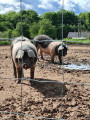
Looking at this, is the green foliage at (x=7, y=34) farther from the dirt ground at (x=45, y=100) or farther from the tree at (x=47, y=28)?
the dirt ground at (x=45, y=100)

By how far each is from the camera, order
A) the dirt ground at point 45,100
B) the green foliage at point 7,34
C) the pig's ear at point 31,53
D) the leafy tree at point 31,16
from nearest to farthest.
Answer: the dirt ground at point 45,100, the pig's ear at point 31,53, the leafy tree at point 31,16, the green foliage at point 7,34

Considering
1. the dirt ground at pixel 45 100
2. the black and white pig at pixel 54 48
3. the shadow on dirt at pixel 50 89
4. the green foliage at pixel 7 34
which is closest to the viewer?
the dirt ground at pixel 45 100

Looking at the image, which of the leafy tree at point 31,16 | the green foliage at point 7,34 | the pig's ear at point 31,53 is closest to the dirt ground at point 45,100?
the pig's ear at point 31,53

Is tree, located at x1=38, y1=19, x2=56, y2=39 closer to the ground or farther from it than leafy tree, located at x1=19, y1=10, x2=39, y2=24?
closer to the ground

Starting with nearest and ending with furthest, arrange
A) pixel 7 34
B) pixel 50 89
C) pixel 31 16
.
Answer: pixel 50 89, pixel 31 16, pixel 7 34

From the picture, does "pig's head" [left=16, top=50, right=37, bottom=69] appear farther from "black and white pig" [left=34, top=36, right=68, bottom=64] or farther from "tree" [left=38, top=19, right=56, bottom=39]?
"tree" [left=38, top=19, right=56, bottom=39]

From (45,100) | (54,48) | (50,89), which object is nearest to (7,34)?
(54,48)

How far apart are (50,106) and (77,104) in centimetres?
53

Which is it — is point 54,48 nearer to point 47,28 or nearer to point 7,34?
point 47,28

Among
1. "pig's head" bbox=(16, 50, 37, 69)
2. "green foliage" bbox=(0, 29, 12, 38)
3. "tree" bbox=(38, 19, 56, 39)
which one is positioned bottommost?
"pig's head" bbox=(16, 50, 37, 69)

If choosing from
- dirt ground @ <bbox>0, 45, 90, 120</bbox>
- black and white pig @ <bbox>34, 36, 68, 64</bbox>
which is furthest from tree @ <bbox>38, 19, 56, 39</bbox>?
dirt ground @ <bbox>0, 45, 90, 120</bbox>

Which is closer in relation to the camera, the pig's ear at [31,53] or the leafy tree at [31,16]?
the pig's ear at [31,53]

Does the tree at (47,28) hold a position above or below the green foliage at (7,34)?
below

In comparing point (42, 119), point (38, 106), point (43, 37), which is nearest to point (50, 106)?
point (38, 106)
